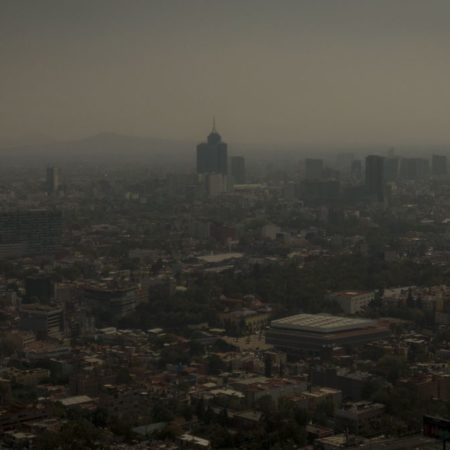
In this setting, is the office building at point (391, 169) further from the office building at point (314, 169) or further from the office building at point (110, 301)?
the office building at point (110, 301)

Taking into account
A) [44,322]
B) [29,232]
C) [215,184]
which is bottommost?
[44,322]

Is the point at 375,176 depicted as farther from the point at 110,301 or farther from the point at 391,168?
the point at 110,301

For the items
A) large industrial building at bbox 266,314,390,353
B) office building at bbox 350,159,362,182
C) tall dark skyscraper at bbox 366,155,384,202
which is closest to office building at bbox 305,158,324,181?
office building at bbox 350,159,362,182

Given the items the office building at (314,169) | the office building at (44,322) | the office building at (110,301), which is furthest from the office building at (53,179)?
the office building at (44,322)

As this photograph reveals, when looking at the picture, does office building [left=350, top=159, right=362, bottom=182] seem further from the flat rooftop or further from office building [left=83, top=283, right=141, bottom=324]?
the flat rooftop

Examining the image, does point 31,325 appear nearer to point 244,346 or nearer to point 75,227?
point 244,346

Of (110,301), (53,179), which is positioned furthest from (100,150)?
(110,301)
